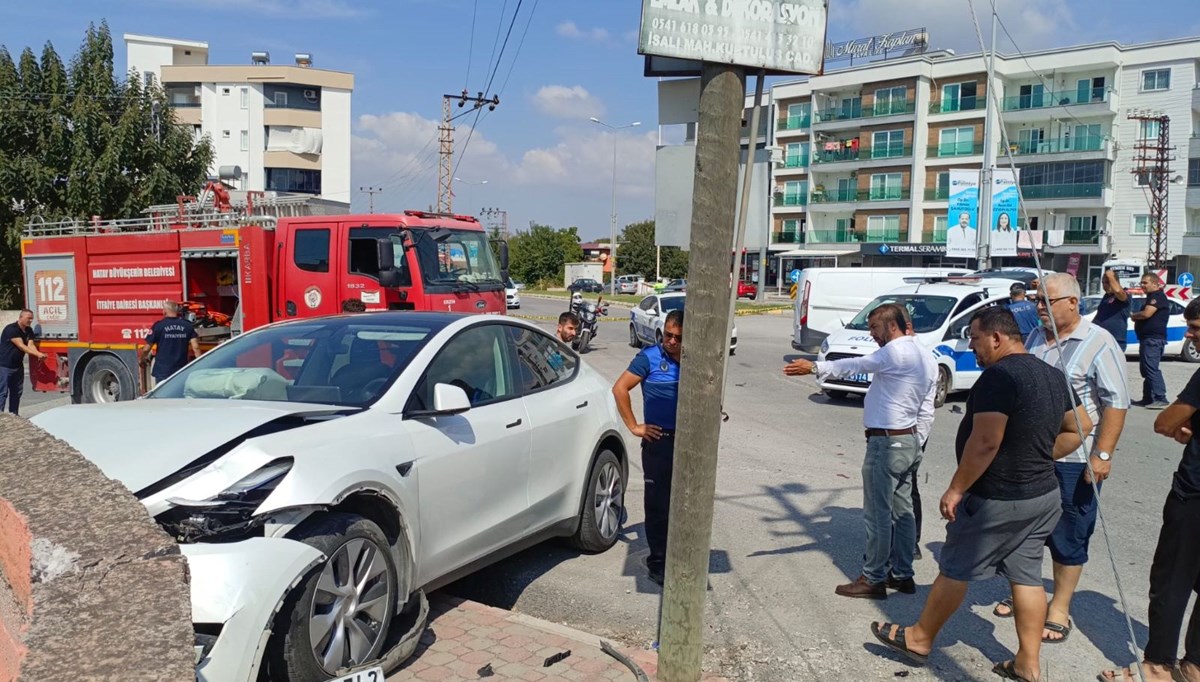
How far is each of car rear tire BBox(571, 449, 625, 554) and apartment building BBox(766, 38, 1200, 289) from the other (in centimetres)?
5181

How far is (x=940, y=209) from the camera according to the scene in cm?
6209

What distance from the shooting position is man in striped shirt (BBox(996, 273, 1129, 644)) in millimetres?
4816

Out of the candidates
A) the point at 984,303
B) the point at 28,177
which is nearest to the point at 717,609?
the point at 984,303

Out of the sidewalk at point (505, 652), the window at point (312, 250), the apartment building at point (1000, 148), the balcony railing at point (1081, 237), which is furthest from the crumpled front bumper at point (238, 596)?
the balcony railing at point (1081, 237)

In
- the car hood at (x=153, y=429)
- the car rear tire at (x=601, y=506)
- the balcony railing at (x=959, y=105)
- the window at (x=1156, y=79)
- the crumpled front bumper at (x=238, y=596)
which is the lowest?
the car rear tire at (x=601, y=506)

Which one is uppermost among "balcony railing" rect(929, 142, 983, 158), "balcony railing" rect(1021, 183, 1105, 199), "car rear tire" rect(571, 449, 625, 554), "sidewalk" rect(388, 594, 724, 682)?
"balcony railing" rect(929, 142, 983, 158)

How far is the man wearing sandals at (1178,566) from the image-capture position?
13.7 feet

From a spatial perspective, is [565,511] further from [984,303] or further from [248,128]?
[248,128]

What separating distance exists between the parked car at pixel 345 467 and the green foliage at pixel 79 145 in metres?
25.4

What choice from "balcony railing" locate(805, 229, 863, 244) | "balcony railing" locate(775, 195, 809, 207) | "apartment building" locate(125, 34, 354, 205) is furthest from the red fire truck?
"balcony railing" locate(775, 195, 809, 207)

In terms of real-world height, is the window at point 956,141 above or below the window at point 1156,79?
below

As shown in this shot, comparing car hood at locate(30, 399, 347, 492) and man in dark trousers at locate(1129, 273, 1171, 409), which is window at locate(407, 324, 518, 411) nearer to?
car hood at locate(30, 399, 347, 492)

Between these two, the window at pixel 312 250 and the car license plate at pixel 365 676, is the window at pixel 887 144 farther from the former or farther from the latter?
the car license plate at pixel 365 676

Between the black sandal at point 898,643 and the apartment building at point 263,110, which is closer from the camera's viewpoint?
the black sandal at point 898,643
